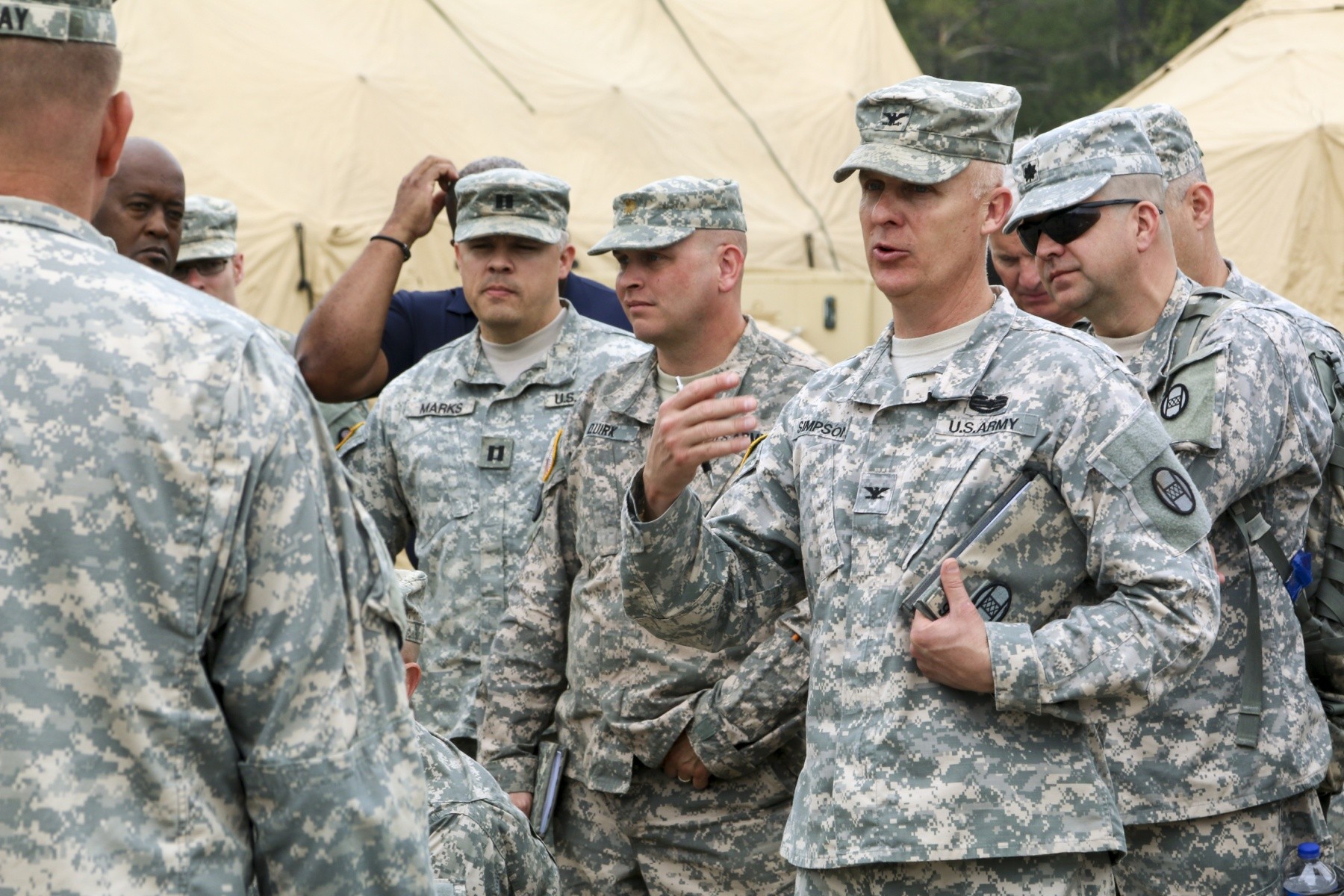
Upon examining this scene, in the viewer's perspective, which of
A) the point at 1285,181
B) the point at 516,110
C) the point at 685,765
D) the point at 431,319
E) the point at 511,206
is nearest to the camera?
the point at 685,765

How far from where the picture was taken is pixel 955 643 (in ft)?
9.39

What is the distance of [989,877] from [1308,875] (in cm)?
120

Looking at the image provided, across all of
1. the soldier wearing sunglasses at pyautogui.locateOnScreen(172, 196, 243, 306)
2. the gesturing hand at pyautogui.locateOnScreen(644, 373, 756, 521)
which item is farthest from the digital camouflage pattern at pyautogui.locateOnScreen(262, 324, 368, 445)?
the gesturing hand at pyautogui.locateOnScreen(644, 373, 756, 521)

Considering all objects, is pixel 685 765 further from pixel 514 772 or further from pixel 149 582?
pixel 149 582

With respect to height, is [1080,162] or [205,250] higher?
[1080,162]

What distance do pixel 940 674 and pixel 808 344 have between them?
11734 millimetres

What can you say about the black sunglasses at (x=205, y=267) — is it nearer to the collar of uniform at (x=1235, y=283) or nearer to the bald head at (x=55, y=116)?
the collar of uniform at (x=1235, y=283)

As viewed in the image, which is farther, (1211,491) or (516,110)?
(516,110)

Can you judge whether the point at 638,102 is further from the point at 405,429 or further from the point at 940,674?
the point at 940,674

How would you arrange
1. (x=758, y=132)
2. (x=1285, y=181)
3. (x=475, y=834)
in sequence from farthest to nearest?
1. (x=758, y=132)
2. (x=1285, y=181)
3. (x=475, y=834)

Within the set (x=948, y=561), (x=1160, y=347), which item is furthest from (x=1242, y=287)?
(x=948, y=561)

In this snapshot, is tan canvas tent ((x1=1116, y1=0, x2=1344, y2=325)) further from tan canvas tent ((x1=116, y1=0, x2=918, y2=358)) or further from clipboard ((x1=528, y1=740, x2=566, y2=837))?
clipboard ((x1=528, y1=740, x2=566, y2=837))

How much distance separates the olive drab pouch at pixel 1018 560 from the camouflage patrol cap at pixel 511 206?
248cm

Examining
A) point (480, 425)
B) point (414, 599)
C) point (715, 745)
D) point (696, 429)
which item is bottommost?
point (414, 599)
